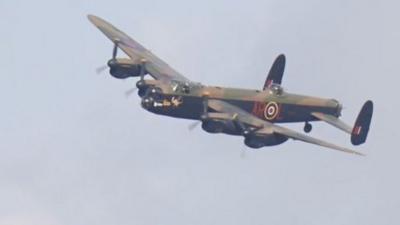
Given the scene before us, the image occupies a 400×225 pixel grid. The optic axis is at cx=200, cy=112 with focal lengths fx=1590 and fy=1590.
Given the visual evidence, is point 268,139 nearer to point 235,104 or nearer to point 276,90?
point 235,104

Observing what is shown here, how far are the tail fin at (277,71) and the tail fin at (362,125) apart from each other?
14.2 meters

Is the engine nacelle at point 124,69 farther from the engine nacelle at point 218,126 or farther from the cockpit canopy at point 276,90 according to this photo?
the engine nacelle at point 218,126

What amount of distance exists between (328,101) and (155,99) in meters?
17.5

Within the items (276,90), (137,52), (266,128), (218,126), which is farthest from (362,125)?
(137,52)

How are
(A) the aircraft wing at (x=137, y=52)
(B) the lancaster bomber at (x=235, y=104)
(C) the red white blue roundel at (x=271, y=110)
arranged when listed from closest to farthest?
(B) the lancaster bomber at (x=235, y=104) → (C) the red white blue roundel at (x=271, y=110) → (A) the aircraft wing at (x=137, y=52)

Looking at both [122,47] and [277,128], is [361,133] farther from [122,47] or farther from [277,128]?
[122,47]

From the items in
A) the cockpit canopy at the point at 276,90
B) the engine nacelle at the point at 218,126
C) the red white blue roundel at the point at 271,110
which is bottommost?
the red white blue roundel at the point at 271,110

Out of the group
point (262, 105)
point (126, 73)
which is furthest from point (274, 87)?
point (126, 73)

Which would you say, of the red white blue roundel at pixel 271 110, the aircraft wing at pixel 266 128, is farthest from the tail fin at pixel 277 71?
the aircraft wing at pixel 266 128

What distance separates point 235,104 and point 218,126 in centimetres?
846

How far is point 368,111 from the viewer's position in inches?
5207

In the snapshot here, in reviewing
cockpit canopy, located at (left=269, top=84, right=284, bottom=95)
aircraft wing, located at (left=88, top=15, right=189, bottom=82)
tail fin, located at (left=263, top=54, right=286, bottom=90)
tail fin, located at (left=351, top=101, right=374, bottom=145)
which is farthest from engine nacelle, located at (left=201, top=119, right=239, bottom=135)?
tail fin, located at (left=263, top=54, right=286, bottom=90)

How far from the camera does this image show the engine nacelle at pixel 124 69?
141625mm

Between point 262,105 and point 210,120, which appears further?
point 262,105
